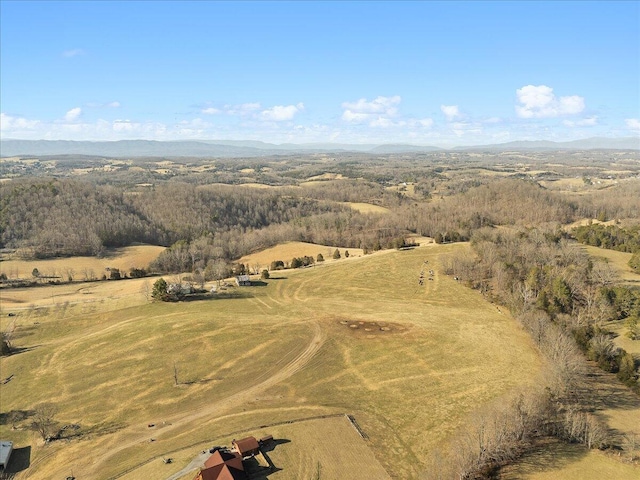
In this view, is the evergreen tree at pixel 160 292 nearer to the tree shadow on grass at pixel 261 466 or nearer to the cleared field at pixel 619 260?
the tree shadow on grass at pixel 261 466

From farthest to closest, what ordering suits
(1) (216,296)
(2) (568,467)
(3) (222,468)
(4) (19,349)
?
1. (1) (216,296)
2. (4) (19,349)
3. (2) (568,467)
4. (3) (222,468)

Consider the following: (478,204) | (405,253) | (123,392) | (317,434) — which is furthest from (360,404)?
(478,204)

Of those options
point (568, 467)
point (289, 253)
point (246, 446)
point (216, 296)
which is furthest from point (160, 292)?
point (568, 467)

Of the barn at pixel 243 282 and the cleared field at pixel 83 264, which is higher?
the barn at pixel 243 282

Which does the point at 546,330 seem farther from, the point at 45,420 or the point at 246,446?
the point at 45,420

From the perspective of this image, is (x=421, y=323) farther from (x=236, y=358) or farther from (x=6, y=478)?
(x=6, y=478)

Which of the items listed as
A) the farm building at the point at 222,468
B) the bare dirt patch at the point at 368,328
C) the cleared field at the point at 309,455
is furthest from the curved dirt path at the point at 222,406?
the farm building at the point at 222,468
